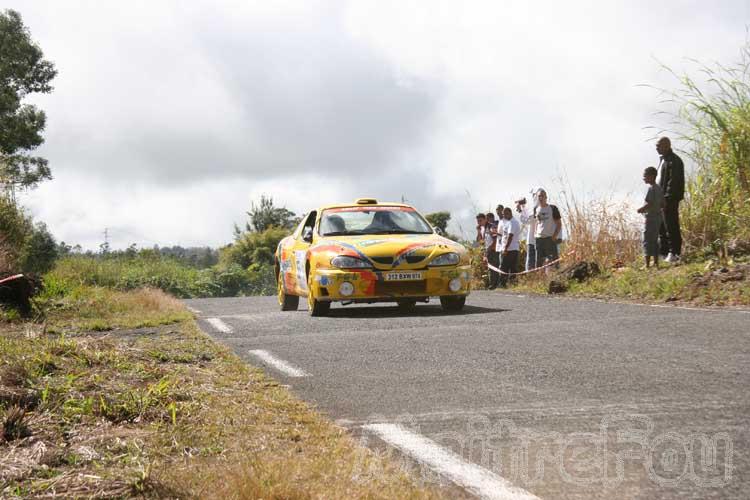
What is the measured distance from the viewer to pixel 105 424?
468 centimetres

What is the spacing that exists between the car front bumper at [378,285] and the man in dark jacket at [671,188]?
4191 mm

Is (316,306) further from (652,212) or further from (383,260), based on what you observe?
(652,212)

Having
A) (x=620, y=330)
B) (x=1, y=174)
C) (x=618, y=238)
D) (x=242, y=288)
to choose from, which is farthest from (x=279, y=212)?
(x=620, y=330)

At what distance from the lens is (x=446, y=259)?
12391mm

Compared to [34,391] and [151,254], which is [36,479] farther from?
[151,254]

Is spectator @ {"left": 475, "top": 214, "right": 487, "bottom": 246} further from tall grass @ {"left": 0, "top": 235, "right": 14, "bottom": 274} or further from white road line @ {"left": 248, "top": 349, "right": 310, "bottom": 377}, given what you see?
white road line @ {"left": 248, "top": 349, "right": 310, "bottom": 377}

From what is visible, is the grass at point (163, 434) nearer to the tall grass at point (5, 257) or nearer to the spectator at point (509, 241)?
the tall grass at point (5, 257)

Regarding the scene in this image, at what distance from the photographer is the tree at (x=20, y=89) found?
46.6m

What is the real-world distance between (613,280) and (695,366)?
900 centimetres

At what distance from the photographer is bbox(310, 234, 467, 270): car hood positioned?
1224 cm

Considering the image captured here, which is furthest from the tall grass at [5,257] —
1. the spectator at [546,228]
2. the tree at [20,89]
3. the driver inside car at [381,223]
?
the tree at [20,89]

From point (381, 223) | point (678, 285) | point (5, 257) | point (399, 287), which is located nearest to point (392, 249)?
point (399, 287)

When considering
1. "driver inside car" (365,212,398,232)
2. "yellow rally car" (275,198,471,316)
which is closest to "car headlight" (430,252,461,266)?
"yellow rally car" (275,198,471,316)

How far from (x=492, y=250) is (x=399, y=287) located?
8790 mm
